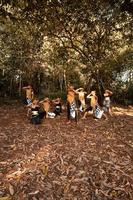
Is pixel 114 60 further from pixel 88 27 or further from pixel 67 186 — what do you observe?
pixel 67 186

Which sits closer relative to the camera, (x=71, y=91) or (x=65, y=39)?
(x=71, y=91)

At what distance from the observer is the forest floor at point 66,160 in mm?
9297

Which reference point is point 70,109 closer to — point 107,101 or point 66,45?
point 107,101

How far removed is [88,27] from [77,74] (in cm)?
875

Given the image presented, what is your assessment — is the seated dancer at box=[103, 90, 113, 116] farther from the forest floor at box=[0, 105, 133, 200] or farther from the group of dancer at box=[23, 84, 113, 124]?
the forest floor at box=[0, 105, 133, 200]

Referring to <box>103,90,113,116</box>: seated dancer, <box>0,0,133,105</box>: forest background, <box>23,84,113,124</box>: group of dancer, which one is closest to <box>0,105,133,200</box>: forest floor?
<box>23,84,113,124</box>: group of dancer

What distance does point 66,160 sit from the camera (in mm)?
11117

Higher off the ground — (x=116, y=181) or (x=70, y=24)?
(x=70, y=24)

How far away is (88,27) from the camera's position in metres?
19.6

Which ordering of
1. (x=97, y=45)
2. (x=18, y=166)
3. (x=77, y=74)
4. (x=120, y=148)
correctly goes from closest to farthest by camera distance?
Answer: (x=18, y=166), (x=120, y=148), (x=97, y=45), (x=77, y=74)

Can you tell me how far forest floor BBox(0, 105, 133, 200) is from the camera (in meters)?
9.30

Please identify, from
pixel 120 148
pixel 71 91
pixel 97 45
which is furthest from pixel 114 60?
pixel 120 148

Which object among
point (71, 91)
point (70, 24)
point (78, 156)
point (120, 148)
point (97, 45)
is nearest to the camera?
point (78, 156)

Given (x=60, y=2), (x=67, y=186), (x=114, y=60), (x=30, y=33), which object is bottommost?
(x=67, y=186)
